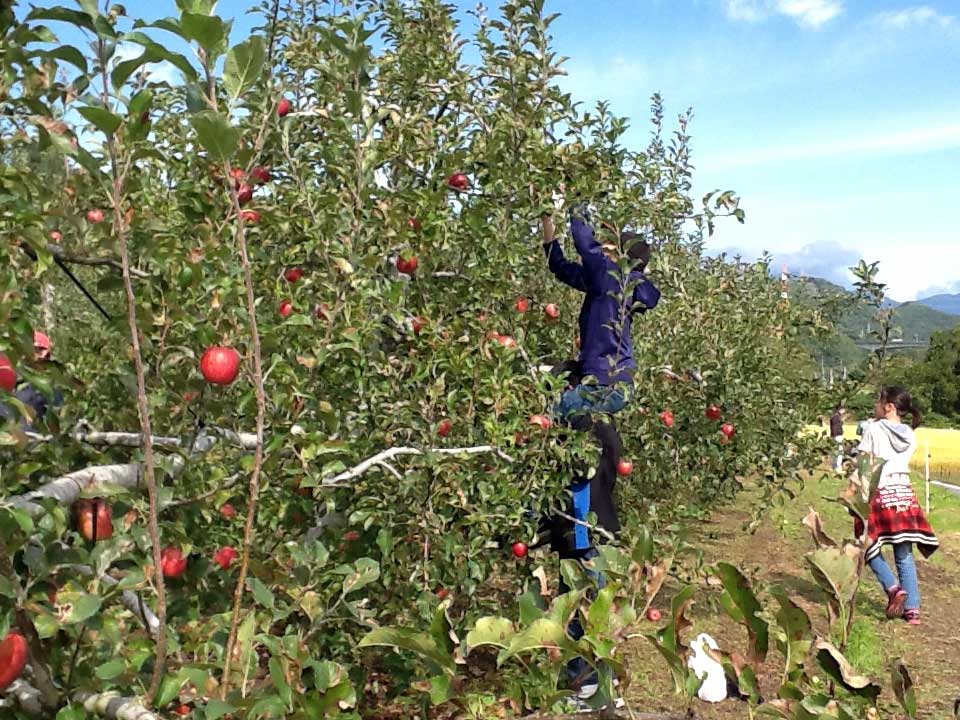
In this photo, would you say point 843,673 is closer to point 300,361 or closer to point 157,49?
point 157,49

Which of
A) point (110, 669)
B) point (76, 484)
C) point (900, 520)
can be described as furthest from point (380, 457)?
point (900, 520)

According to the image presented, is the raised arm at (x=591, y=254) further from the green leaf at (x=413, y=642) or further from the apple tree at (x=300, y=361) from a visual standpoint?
the green leaf at (x=413, y=642)

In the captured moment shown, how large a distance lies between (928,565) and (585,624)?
7.86 m

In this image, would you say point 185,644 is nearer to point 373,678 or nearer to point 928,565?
point 373,678

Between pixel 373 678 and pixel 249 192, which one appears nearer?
pixel 249 192

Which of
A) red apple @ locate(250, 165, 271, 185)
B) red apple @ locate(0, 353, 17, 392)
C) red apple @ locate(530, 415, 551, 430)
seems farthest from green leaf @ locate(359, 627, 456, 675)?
red apple @ locate(250, 165, 271, 185)

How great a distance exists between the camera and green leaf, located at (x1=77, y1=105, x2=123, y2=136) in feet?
3.20

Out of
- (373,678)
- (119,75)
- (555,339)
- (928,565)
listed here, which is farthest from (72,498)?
(928,565)

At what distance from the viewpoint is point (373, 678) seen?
3959mm

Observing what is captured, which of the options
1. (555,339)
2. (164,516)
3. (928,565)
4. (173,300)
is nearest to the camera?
(173,300)

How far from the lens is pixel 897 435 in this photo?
18.1 feet

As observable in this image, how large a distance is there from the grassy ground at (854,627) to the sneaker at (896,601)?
72mm

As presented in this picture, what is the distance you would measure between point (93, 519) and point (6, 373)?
33 centimetres

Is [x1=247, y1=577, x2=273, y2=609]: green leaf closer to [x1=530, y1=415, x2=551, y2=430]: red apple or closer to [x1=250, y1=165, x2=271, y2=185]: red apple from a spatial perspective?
[x1=530, y1=415, x2=551, y2=430]: red apple
